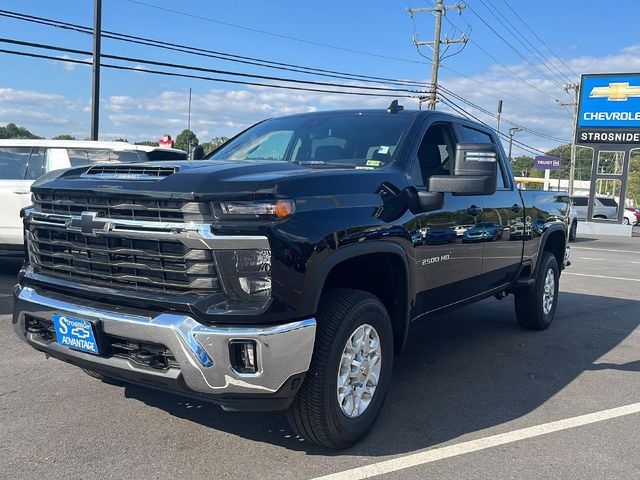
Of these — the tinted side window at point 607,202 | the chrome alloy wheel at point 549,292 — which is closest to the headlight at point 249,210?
the chrome alloy wheel at point 549,292

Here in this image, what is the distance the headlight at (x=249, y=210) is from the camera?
9.46 feet

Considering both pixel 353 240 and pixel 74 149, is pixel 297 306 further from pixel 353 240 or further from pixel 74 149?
pixel 74 149

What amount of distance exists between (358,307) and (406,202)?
0.90m

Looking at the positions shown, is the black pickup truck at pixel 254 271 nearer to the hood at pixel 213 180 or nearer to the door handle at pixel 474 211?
the hood at pixel 213 180

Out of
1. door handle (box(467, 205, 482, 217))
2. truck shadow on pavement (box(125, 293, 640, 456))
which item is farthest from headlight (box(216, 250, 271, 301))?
door handle (box(467, 205, 482, 217))

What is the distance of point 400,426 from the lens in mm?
3814

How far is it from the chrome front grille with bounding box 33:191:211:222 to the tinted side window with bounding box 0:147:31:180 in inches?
209

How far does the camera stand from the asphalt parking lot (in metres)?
3.21

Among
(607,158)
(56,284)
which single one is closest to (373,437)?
(56,284)

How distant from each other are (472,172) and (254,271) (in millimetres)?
1646

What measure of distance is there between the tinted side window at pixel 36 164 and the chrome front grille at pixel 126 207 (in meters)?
5.16

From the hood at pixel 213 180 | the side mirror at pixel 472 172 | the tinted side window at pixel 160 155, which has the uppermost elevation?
the tinted side window at pixel 160 155

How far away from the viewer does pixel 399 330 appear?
3.93 meters

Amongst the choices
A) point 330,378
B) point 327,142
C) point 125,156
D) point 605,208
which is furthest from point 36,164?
point 605,208
